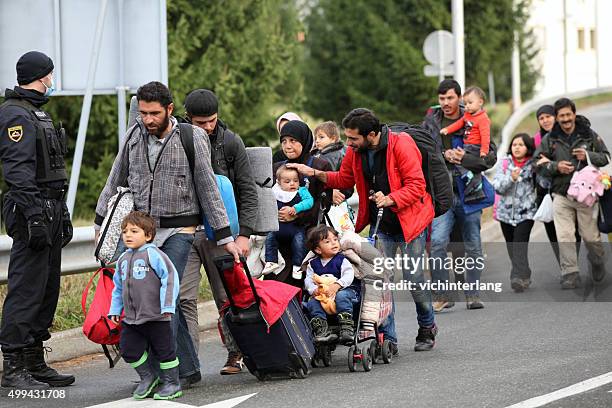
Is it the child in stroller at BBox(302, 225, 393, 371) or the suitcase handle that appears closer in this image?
the suitcase handle

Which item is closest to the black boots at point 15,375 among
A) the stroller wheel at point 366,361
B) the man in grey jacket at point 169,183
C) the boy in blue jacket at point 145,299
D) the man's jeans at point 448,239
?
the boy in blue jacket at point 145,299

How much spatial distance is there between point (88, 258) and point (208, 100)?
222cm

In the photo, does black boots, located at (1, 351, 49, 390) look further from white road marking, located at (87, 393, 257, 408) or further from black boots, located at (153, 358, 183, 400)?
black boots, located at (153, 358, 183, 400)

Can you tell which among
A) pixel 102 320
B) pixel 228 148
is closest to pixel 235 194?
pixel 228 148

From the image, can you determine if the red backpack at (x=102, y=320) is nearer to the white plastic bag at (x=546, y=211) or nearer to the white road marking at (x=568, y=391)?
the white road marking at (x=568, y=391)

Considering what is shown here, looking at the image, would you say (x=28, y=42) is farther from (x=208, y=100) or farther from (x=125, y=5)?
(x=208, y=100)

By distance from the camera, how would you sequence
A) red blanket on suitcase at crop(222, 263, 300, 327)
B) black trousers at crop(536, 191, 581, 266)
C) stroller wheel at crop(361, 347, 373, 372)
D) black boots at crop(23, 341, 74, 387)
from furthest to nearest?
black trousers at crop(536, 191, 581, 266), stroller wheel at crop(361, 347, 373, 372), black boots at crop(23, 341, 74, 387), red blanket on suitcase at crop(222, 263, 300, 327)

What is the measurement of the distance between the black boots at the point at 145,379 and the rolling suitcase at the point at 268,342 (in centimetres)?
70

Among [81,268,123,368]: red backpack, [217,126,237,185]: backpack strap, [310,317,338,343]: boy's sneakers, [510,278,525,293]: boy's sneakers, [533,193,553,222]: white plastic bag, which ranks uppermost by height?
[217,126,237,185]: backpack strap

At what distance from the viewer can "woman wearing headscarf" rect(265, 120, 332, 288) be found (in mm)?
9586

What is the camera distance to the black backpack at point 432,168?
9.69 m

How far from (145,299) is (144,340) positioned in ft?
0.95

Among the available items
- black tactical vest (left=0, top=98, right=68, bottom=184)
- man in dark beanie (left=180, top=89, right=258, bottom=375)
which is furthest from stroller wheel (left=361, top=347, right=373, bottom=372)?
black tactical vest (left=0, top=98, right=68, bottom=184)

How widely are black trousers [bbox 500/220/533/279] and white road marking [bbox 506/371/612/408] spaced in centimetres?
504
